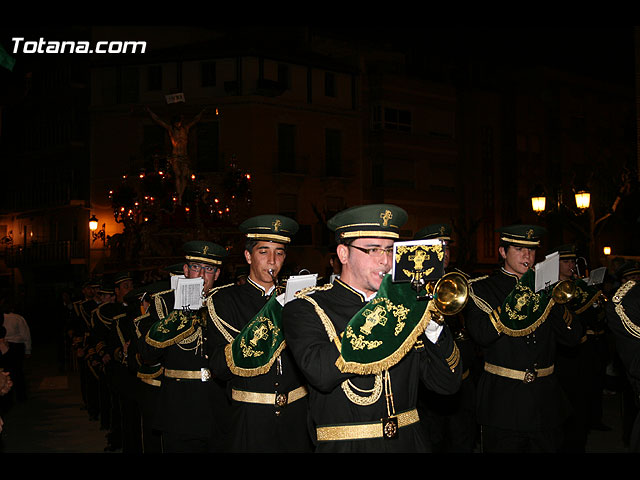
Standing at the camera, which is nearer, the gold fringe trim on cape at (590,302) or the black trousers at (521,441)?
the black trousers at (521,441)

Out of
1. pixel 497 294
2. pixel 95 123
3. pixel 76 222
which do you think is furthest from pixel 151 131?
pixel 497 294

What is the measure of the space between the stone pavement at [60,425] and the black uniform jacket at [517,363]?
3.40m

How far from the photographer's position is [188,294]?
6.48m

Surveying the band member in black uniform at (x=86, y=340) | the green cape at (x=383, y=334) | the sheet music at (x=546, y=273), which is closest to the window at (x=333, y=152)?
the band member in black uniform at (x=86, y=340)

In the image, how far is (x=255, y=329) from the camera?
17.4 feet

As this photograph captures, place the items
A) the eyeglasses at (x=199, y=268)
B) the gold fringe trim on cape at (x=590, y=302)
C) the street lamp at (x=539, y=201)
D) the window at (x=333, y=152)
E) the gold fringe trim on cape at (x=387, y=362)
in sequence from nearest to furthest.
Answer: the gold fringe trim on cape at (x=387, y=362), the eyeglasses at (x=199, y=268), the gold fringe trim on cape at (x=590, y=302), the street lamp at (x=539, y=201), the window at (x=333, y=152)

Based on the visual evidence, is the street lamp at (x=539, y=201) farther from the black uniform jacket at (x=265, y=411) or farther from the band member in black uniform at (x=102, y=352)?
the black uniform jacket at (x=265, y=411)

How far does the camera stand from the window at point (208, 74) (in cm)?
3541

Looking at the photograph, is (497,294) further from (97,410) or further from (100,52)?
(100,52)

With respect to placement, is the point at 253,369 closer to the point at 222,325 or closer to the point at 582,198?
the point at 222,325

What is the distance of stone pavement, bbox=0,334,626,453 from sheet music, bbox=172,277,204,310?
3351mm

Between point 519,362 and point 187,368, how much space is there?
3014mm

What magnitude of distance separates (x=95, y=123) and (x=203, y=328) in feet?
104

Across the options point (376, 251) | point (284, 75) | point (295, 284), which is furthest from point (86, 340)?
point (284, 75)
